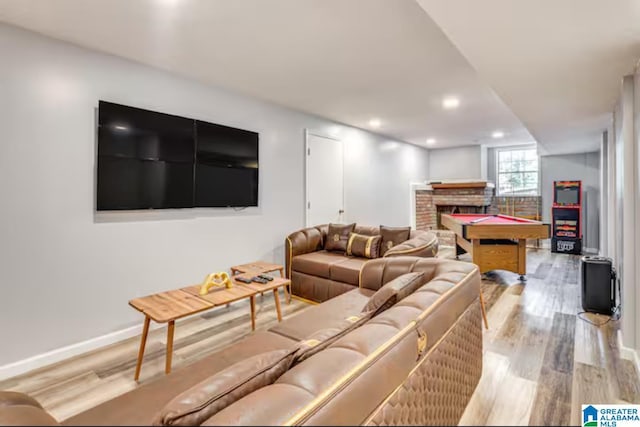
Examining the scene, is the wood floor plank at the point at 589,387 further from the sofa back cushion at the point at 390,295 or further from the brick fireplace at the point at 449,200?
the brick fireplace at the point at 449,200

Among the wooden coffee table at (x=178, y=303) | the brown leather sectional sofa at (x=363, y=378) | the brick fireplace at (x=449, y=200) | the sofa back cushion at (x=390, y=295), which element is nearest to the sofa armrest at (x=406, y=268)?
the brown leather sectional sofa at (x=363, y=378)

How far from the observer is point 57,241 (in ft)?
8.33

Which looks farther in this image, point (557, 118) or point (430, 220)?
point (430, 220)

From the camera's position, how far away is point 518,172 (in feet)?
25.5

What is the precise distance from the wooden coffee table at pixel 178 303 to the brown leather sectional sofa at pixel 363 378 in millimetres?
645

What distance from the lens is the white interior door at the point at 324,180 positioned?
474 centimetres

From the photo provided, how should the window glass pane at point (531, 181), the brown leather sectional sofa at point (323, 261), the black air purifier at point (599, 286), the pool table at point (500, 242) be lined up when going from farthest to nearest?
the window glass pane at point (531, 181) < the pool table at point (500, 242) < the brown leather sectional sofa at point (323, 261) < the black air purifier at point (599, 286)

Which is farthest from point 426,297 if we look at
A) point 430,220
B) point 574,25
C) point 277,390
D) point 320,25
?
point 430,220

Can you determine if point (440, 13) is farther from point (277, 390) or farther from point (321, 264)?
point (321, 264)

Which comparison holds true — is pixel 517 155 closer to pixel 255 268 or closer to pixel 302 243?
pixel 302 243

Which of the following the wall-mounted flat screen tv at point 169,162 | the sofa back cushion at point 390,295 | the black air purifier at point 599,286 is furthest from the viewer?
the black air purifier at point 599,286

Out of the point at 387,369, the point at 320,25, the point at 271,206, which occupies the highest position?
the point at 320,25

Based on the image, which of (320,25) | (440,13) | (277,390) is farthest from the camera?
(320,25)

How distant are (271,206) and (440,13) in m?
2.98
